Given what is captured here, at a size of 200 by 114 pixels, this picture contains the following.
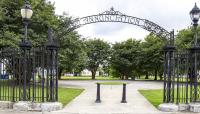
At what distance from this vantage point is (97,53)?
67500 millimetres

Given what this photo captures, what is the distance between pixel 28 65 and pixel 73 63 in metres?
24.4

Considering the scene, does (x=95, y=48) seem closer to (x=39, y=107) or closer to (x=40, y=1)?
(x=40, y=1)

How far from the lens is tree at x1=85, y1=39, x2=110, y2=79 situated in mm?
67125

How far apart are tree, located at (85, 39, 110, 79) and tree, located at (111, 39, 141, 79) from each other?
163 cm

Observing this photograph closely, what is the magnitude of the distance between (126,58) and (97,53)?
628 centimetres

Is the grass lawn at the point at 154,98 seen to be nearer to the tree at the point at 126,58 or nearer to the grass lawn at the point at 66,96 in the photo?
the grass lawn at the point at 66,96

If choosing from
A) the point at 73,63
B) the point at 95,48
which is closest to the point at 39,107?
the point at 73,63

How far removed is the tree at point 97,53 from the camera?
67125mm

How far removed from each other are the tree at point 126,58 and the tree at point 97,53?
163cm

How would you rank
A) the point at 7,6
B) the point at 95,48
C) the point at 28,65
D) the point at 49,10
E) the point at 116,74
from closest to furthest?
1. the point at 28,65
2. the point at 7,6
3. the point at 49,10
4. the point at 95,48
5. the point at 116,74

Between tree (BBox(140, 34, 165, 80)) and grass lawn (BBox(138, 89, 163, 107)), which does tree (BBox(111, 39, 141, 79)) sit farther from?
grass lawn (BBox(138, 89, 163, 107))

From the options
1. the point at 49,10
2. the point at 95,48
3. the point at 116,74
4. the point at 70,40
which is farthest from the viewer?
the point at 116,74

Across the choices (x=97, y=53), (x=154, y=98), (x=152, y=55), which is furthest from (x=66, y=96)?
(x=97, y=53)

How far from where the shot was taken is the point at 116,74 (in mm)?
72750
